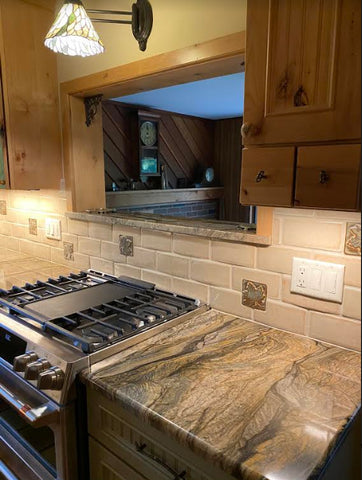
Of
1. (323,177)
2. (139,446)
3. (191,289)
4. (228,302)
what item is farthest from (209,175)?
(139,446)

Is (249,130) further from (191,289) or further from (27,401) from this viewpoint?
(27,401)

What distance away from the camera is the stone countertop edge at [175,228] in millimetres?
1256

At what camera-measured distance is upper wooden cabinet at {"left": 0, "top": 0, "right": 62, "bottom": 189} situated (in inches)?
67.1

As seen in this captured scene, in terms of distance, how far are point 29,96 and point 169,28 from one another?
2.88ft

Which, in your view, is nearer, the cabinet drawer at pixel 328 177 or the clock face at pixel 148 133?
the cabinet drawer at pixel 328 177

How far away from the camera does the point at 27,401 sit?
106cm

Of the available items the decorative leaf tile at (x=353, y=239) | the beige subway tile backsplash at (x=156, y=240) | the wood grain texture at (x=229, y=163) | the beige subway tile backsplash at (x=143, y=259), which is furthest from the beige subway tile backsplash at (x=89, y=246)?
the wood grain texture at (x=229, y=163)

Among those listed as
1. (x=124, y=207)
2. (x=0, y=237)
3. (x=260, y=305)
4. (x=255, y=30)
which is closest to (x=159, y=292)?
(x=260, y=305)

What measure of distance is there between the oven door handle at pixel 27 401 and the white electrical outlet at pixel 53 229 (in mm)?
976

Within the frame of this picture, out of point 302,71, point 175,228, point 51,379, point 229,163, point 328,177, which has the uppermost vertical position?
point 229,163

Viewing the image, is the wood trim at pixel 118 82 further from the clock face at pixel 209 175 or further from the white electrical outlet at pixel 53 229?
the clock face at pixel 209 175

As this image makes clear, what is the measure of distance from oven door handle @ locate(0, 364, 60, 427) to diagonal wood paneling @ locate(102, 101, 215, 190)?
299cm

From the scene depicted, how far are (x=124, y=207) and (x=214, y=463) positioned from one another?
333 cm

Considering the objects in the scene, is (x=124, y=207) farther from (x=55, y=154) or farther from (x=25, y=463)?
(x=25, y=463)
